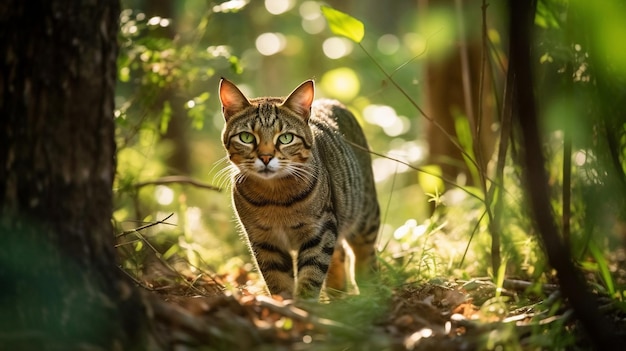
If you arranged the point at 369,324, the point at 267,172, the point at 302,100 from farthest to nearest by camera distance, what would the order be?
the point at 302,100 < the point at 267,172 < the point at 369,324

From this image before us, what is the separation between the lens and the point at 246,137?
409 cm

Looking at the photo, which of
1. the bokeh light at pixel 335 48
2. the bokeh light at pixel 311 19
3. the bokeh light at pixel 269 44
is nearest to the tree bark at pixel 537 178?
the bokeh light at pixel 269 44

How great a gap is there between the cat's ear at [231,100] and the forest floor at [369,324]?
134 cm

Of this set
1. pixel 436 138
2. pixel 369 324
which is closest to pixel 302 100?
pixel 369 324

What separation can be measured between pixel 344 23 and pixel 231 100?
955 mm

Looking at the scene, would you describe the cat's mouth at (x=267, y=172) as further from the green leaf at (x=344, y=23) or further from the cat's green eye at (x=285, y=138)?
the green leaf at (x=344, y=23)

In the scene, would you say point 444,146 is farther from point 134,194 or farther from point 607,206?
point 134,194

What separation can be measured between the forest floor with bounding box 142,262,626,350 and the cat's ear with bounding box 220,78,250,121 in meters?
1.34

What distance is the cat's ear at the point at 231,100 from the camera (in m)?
4.17

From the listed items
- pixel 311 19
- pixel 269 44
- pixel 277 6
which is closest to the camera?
pixel 269 44

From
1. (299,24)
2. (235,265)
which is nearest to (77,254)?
(235,265)

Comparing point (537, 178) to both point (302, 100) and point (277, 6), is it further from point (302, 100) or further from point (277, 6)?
point (277, 6)

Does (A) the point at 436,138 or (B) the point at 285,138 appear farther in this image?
(A) the point at 436,138

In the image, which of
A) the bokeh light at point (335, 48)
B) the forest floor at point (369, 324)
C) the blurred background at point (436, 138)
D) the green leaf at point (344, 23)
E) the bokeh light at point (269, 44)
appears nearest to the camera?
the forest floor at point (369, 324)
